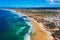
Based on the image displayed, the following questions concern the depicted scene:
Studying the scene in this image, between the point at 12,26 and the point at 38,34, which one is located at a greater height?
the point at 12,26

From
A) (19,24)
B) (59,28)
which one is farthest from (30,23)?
(59,28)

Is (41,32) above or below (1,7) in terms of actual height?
below

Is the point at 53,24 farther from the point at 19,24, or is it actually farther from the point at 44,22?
the point at 19,24

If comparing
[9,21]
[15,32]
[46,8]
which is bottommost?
[15,32]

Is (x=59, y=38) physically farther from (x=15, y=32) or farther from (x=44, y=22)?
(x=15, y=32)

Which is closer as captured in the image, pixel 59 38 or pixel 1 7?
pixel 59 38

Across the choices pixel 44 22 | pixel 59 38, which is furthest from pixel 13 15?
pixel 59 38
